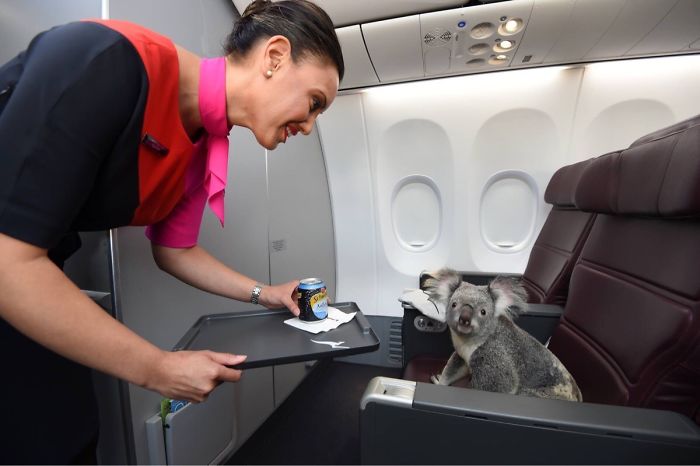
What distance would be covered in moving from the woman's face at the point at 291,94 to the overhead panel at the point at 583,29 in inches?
60.7

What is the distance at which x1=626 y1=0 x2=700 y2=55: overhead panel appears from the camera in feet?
4.96

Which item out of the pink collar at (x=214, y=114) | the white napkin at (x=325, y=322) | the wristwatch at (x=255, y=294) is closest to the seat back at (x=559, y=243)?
the white napkin at (x=325, y=322)

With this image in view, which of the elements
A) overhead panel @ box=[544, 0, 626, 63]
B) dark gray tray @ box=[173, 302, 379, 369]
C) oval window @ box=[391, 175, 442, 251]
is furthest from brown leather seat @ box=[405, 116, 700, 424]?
oval window @ box=[391, 175, 442, 251]

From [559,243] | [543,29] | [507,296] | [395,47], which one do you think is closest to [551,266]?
[559,243]

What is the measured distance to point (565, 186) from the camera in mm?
1867

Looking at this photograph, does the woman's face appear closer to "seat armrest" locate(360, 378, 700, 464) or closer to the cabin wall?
"seat armrest" locate(360, 378, 700, 464)

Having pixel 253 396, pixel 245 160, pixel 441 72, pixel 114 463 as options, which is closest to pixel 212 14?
pixel 245 160

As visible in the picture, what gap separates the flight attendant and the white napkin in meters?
0.28

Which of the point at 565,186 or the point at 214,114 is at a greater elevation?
the point at 214,114

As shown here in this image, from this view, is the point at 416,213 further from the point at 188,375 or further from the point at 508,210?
the point at 188,375

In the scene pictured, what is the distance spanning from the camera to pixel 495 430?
27.4 inches

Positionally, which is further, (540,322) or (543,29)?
(543,29)

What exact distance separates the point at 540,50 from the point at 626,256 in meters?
1.47

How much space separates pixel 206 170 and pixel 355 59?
4.95 ft
